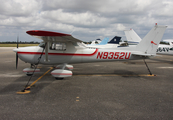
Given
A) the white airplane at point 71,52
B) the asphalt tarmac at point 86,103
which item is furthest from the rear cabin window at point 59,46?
the asphalt tarmac at point 86,103

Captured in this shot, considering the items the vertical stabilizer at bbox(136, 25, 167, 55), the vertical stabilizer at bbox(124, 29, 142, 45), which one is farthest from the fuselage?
the vertical stabilizer at bbox(124, 29, 142, 45)

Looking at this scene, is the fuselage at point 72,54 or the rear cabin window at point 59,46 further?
the rear cabin window at point 59,46

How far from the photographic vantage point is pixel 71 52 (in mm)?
6223

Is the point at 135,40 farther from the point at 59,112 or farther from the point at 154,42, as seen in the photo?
the point at 59,112

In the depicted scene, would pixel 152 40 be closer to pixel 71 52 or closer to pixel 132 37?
pixel 71 52

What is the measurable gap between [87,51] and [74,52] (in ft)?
2.20

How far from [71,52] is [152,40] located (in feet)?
14.4

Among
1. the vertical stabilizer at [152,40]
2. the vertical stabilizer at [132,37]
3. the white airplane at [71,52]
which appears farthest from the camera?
the vertical stabilizer at [132,37]

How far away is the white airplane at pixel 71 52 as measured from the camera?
588cm

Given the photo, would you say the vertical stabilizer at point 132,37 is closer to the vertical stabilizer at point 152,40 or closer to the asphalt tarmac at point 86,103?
the vertical stabilizer at point 152,40

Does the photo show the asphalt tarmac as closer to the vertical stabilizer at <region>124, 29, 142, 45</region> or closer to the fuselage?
the fuselage

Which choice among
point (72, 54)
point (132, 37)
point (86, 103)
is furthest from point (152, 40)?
point (132, 37)

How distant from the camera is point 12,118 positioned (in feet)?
8.72

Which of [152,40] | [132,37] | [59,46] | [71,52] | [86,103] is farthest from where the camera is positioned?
[132,37]
